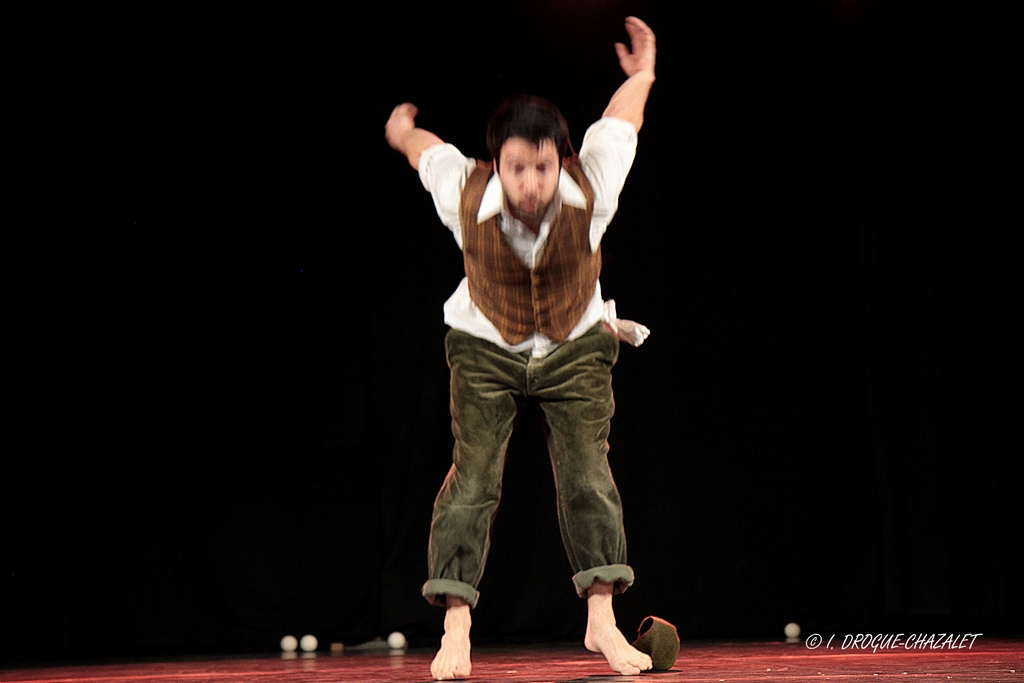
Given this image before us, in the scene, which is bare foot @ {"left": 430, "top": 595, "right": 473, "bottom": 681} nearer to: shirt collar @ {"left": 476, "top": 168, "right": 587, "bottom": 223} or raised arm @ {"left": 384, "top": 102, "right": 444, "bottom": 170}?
shirt collar @ {"left": 476, "top": 168, "right": 587, "bottom": 223}

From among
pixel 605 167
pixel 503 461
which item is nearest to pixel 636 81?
pixel 605 167

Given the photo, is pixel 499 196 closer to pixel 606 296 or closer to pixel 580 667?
pixel 580 667

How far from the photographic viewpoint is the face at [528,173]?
1.86 m

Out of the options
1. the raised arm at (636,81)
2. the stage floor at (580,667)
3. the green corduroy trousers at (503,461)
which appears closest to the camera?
the stage floor at (580,667)

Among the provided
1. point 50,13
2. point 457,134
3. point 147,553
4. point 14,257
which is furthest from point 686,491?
point 50,13

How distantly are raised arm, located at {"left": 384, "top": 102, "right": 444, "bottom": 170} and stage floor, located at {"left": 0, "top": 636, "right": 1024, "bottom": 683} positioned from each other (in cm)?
91

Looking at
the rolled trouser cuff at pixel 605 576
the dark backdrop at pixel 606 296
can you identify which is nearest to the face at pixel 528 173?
the rolled trouser cuff at pixel 605 576

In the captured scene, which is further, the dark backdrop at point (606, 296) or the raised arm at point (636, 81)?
the dark backdrop at point (606, 296)

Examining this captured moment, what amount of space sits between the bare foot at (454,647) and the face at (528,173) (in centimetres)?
67

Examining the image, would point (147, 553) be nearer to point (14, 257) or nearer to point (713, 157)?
point (14, 257)

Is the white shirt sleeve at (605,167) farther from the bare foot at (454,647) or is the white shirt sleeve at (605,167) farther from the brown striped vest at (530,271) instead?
the bare foot at (454,647)

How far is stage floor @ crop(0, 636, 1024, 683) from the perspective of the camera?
1.84 metres

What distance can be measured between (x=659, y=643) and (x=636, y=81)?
0.99m

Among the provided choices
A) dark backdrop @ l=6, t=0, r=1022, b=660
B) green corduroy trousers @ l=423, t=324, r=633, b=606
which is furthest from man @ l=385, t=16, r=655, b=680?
dark backdrop @ l=6, t=0, r=1022, b=660
